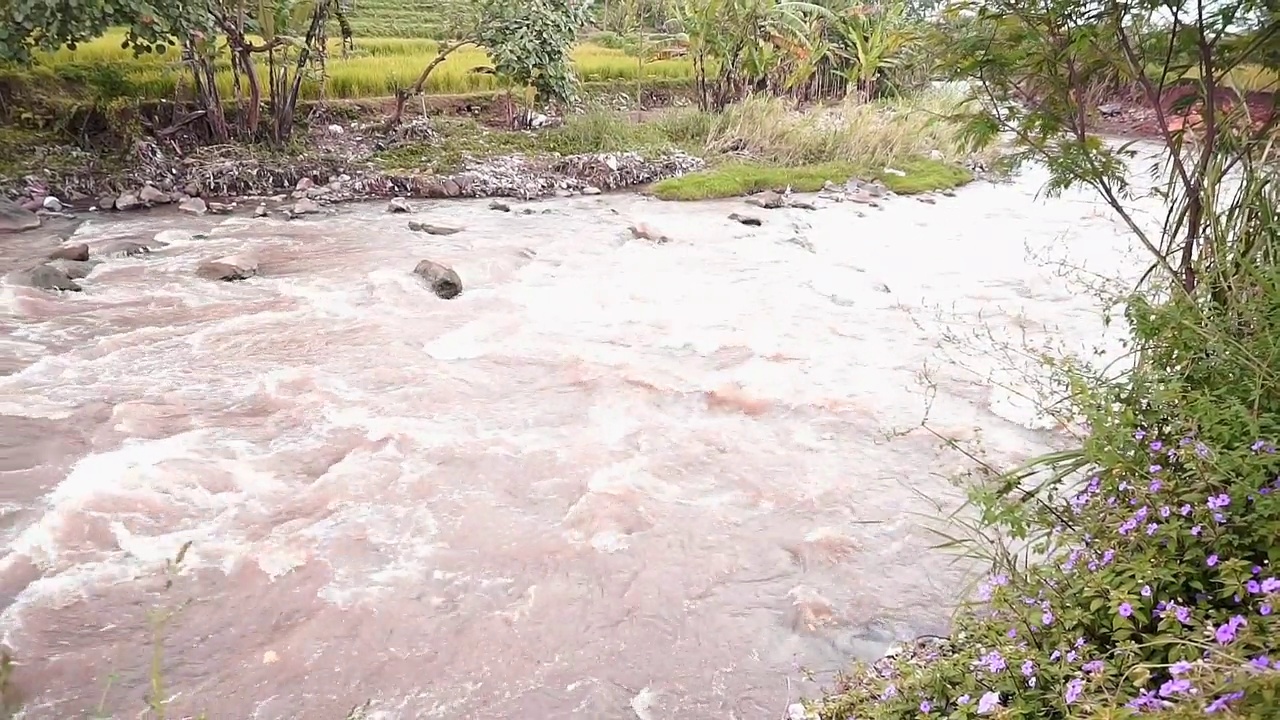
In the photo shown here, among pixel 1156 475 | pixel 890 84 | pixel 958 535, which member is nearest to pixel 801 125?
pixel 890 84

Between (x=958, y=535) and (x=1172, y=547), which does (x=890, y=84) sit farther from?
(x=1172, y=547)

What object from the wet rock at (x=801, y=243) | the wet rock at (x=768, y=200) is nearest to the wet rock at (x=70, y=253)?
the wet rock at (x=801, y=243)

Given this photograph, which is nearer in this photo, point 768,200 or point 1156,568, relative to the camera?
point 1156,568

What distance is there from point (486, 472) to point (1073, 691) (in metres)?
2.80

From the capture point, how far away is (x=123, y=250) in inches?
276

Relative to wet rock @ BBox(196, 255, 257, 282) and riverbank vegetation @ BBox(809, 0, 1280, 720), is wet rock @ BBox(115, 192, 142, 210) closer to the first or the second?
wet rock @ BBox(196, 255, 257, 282)

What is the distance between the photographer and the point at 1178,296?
2469 millimetres

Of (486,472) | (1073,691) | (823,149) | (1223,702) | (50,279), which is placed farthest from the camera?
(823,149)

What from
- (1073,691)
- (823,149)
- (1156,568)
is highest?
(1156,568)

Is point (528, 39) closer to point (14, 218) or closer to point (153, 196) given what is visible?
point (153, 196)

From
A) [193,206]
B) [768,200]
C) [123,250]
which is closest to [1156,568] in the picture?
[123,250]

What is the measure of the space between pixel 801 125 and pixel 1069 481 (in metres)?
9.03

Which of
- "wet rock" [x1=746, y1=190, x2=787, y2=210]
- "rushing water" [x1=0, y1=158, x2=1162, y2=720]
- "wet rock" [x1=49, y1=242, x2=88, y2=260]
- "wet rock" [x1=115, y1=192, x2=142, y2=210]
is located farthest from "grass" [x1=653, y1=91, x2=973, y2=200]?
"wet rock" [x1=49, y1=242, x2=88, y2=260]

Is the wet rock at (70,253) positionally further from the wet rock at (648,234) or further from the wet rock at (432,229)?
the wet rock at (648,234)
